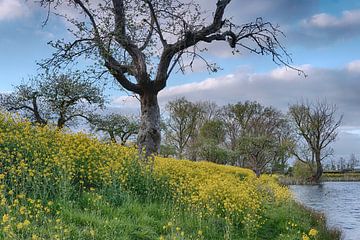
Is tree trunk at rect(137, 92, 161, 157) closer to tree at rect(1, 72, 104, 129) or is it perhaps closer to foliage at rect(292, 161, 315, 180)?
tree at rect(1, 72, 104, 129)

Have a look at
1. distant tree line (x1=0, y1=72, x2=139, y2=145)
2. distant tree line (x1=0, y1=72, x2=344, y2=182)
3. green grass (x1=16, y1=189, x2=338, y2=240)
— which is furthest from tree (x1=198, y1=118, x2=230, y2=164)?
green grass (x1=16, y1=189, x2=338, y2=240)

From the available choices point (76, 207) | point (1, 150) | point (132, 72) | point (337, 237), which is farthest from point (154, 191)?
point (337, 237)

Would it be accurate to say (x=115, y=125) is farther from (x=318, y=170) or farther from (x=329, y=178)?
(x=329, y=178)

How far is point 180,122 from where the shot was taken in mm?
52812

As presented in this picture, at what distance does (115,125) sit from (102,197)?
25230 millimetres

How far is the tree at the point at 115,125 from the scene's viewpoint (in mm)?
29927

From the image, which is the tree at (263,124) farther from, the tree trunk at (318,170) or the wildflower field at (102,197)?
the wildflower field at (102,197)

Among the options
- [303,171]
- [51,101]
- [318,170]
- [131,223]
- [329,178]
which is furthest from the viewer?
[329,178]

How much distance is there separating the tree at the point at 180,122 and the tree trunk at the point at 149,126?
128ft

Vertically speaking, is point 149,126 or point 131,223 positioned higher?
point 149,126

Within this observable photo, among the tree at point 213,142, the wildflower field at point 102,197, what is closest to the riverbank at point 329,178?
the tree at point 213,142

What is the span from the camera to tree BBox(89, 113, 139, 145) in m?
29.9

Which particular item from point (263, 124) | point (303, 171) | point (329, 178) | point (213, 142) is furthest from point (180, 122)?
point (329, 178)

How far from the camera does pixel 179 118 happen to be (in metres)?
52.7
